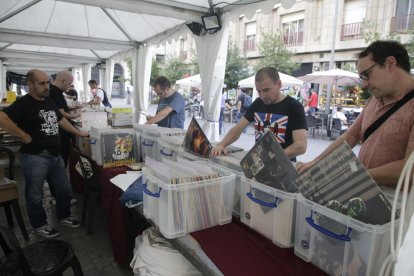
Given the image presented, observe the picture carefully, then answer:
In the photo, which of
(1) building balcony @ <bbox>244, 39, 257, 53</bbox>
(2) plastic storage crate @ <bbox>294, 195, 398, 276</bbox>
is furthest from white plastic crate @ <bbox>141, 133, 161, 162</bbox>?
(1) building balcony @ <bbox>244, 39, 257, 53</bbox>

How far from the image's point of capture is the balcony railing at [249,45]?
19.5 meters

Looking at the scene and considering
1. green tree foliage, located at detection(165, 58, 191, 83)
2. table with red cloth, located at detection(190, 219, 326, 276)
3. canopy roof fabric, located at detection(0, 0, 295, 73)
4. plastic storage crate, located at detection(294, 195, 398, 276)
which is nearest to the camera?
plastic storage crate, located at detection(294, 195, 398, 276)

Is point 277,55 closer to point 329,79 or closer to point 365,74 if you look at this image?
point 329,79

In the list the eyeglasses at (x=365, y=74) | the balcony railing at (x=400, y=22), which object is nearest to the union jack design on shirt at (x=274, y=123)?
the eyeglasses at (x=365, y=74)

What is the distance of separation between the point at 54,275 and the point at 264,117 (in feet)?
5.90

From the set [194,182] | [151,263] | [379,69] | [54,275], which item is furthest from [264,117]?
[54,275]

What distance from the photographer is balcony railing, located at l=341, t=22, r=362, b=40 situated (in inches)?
555

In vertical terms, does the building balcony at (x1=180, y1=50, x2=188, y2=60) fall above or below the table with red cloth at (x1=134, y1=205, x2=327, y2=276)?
above

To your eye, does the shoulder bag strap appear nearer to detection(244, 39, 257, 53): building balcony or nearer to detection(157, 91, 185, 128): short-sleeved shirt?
detection(157, 91, 185, 128): short-sleeved shirt

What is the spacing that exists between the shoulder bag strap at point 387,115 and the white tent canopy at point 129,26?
2072 mm

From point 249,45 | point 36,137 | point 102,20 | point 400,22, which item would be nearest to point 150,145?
point 36,137

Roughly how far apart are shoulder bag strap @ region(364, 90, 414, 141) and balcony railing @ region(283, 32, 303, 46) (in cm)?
1658

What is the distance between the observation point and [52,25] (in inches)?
215

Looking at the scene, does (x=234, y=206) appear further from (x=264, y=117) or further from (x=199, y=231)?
(x=264, y=117)
